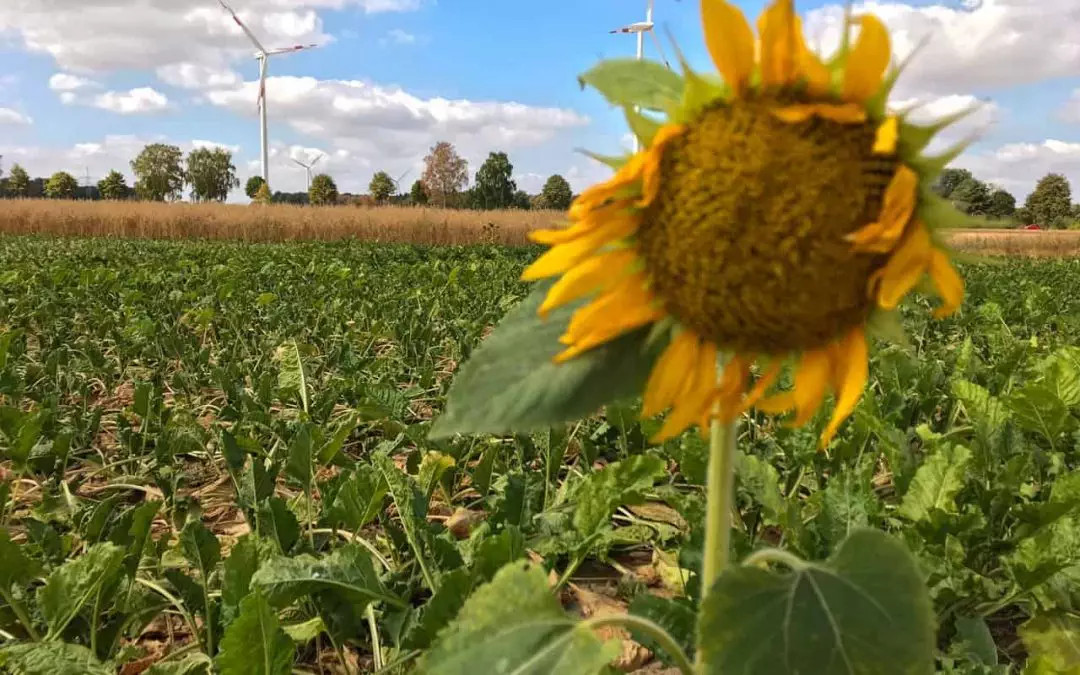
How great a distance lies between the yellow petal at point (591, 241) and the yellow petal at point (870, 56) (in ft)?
0.59

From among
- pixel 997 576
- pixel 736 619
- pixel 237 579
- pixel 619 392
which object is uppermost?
pixel 619 392

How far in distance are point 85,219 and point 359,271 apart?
18.1 metres

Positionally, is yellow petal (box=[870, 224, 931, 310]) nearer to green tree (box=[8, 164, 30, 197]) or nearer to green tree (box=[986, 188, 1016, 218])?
green tree (box=[986, 188, 1016, 218])

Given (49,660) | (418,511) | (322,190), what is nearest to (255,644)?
(49,660)

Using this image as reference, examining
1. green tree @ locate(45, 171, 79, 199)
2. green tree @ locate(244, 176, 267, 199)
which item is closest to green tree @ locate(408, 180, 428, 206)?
green tree @ locate(244, 176, 267, 199)

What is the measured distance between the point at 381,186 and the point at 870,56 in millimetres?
52737

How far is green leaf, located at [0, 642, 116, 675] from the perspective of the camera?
3.55 feet

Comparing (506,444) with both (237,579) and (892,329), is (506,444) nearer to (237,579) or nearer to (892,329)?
(237,579)

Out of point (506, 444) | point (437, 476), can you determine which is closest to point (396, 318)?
point (506, 444)

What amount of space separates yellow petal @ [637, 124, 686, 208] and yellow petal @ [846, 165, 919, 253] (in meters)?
0.13

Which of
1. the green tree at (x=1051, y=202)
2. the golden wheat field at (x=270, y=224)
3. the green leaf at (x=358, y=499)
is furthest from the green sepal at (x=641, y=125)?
the green tree at (x=1051, y=202)

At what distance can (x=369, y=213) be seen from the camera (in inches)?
913

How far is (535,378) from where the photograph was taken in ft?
1.92

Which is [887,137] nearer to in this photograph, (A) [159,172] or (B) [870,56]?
(B) [870,56]
